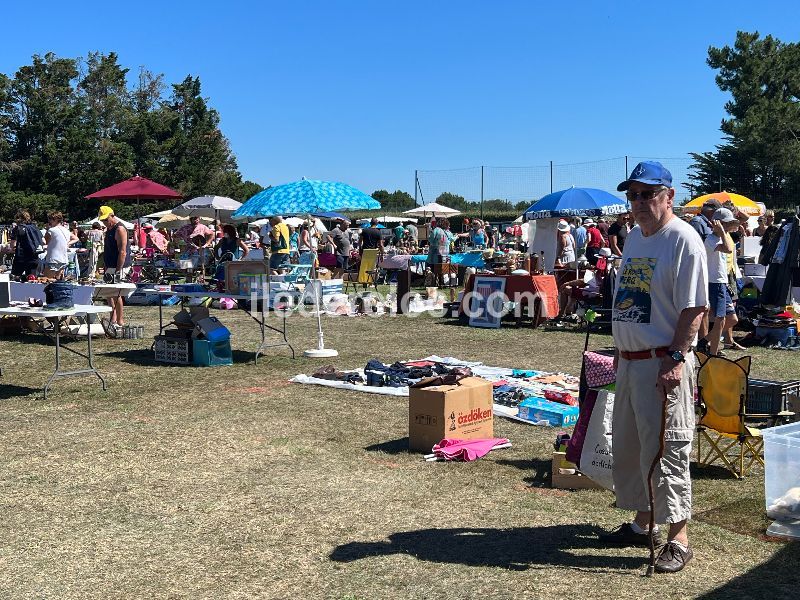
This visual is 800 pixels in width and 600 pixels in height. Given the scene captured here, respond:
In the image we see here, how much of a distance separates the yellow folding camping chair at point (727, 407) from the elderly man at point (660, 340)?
171 centimetres

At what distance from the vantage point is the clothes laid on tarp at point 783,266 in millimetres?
12758

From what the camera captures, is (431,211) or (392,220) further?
(392,220)

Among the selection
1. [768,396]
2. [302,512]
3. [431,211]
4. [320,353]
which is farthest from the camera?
[431,211]

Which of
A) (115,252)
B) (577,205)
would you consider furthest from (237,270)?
(577,205)

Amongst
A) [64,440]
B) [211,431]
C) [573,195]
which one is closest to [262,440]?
[211,431]

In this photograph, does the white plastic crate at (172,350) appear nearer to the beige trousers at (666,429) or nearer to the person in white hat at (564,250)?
the beige trousers at (666,429)

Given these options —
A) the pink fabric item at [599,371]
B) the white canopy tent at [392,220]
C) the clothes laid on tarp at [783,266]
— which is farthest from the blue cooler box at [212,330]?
the white canopy tent at [392,220]

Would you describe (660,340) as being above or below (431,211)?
below

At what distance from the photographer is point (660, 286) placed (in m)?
4.27

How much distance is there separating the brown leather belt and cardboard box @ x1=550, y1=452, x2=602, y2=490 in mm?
1565

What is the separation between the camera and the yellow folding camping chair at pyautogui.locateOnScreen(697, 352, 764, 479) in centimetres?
596

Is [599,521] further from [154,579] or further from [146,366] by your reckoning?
[146,366]

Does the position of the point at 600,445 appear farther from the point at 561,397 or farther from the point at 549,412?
the point at 561,397

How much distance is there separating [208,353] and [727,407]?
20.6ft
